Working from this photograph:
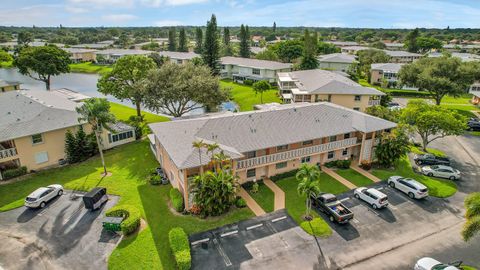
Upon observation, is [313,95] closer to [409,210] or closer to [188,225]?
[409,210]

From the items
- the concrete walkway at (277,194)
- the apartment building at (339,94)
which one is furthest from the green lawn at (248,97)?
the concrete walkway at (277,194)

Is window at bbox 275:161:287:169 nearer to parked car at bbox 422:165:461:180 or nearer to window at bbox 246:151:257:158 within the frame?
window at bbox 246:151:257:158

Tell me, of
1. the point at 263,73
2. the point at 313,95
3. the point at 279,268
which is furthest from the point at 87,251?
the point at 263,73

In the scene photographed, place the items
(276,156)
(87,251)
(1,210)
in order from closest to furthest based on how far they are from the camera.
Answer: (87,251) → (1,210) → (276,156)

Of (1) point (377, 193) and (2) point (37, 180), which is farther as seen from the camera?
(2) point (37, 180)

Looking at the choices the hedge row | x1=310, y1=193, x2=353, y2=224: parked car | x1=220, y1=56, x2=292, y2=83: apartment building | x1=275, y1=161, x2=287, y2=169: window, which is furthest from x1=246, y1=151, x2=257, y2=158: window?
x1=220, y1=56, x2=292, y2=83: apartment building

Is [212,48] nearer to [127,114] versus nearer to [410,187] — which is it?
[127,114]
